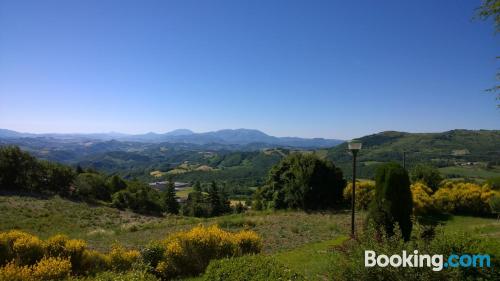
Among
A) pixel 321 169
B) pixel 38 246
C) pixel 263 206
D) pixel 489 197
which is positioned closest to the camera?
pixel 38 246

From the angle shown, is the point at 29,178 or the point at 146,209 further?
the point at 146,209

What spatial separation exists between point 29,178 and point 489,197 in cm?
4830

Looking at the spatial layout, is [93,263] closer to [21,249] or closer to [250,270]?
[21,249]

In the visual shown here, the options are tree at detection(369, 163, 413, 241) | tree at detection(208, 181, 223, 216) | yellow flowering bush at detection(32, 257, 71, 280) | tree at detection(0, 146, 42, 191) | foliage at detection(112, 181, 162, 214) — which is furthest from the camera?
tree at detection(208, 181, 223, 216)

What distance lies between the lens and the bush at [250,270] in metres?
4.89

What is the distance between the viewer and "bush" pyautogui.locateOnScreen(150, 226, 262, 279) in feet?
25.6

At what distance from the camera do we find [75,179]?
4603cm

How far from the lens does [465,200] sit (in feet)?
62.2

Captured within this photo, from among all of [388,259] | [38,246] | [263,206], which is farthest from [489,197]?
[38,246]

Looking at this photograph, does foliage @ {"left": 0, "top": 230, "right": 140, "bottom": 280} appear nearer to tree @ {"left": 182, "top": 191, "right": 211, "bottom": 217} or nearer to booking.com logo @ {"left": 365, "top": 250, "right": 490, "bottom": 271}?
booking.com logo @ {"left": 365, "top": 250, "right": 490, "bottom": 271}

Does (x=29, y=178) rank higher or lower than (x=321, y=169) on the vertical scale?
lower

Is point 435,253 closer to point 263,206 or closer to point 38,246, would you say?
point 38,246

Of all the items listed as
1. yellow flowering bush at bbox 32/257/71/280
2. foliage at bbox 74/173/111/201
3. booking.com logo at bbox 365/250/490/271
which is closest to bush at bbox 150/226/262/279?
yellow flowering bush at bbox 32/257/71/280

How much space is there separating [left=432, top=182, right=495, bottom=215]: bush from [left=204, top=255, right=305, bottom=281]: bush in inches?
708
